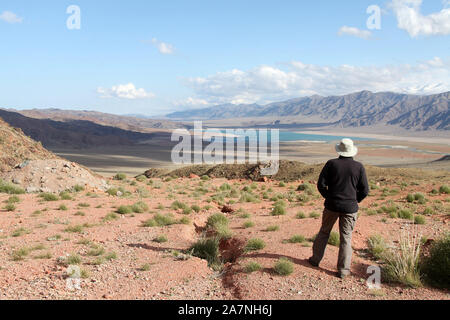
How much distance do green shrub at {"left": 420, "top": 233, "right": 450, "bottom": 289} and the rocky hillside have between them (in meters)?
21.0

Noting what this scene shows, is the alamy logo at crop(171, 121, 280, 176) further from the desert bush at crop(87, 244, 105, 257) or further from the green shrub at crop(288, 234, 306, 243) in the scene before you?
the desert bush at crop(87, 244, 105, 257)

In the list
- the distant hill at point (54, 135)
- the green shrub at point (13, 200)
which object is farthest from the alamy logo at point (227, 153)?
the distant hill at point (54, 135)

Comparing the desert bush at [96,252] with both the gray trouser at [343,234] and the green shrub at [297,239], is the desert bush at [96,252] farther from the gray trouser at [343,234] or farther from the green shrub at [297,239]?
the gray trouser at [343,234]

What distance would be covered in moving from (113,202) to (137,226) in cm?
392

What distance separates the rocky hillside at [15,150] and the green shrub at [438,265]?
20953 mm

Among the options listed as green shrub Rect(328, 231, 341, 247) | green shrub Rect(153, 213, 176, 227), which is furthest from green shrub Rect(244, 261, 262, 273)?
green shrub Rect(153, 213, 176, 227)

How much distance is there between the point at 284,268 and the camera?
18.4 ft

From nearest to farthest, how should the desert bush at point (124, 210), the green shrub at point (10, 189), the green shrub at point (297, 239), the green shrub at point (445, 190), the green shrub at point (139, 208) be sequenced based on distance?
the green shrub at point (297, 239) < the desert bush at point (124, 210) < the green shrub at point (139, 208) < the green shrub at point (10, 189) < the green shrub at point (445, 190)

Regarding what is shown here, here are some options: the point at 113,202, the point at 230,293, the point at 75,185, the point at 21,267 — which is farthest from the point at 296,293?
the point at 75,185

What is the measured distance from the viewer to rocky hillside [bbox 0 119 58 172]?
70.2ft

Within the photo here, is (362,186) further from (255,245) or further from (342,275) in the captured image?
(255,245)

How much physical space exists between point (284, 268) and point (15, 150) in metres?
22.6

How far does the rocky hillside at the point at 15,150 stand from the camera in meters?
21.4

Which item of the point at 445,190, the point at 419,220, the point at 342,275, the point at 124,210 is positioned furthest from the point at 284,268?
the point at 445,190
